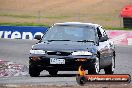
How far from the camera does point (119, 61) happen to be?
25.0 m

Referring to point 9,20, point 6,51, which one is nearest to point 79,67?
point 6,51

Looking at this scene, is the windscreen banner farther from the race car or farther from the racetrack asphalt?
the race car

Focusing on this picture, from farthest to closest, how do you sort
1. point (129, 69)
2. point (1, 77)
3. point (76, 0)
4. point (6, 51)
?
point (76, 0) < point (6, 51) < point (129, 69) < point (1, 77)

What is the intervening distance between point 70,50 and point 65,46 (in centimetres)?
22

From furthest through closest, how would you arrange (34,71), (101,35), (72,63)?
1. (101,35)
2. (34,71)
3. (72,63)

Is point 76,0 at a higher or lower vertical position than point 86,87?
higher

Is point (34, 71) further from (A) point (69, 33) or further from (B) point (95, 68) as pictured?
(B) point (95, 68)

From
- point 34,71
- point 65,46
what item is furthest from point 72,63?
point 34,71

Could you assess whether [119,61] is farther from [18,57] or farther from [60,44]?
[60,44]

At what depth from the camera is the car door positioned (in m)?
17.0

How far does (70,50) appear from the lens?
15.9 meters

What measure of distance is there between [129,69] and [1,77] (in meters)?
5.38

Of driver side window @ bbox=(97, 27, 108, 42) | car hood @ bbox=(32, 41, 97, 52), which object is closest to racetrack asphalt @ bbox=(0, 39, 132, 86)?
car hood @ bbox=(32, 41, 97, 52)

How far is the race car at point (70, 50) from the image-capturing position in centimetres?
1582
